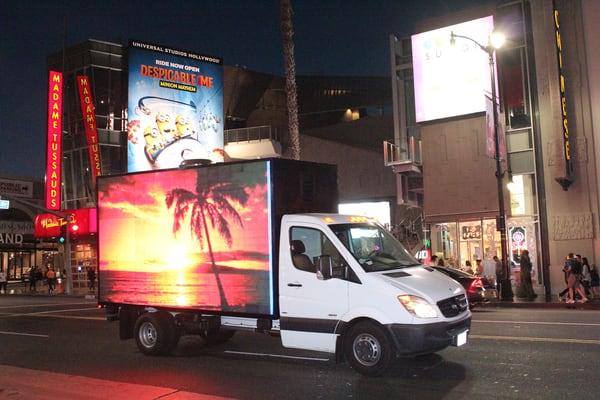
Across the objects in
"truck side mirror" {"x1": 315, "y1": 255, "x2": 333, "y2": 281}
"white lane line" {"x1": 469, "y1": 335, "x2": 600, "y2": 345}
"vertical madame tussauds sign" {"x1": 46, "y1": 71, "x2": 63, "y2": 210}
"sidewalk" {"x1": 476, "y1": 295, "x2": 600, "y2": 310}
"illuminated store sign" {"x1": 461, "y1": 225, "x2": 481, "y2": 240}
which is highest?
"vertical madame tussauds sign" {"x1": 46, "y1": 71, "x2": 63, "y2": 210}

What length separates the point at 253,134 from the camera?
137 feet

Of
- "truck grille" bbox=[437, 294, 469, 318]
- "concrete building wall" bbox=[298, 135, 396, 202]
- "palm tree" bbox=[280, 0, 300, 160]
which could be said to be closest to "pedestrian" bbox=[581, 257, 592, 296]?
"palm tree" bbox=[280, 0, 300, 160]

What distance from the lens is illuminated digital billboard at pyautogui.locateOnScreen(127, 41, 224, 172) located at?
121 feet

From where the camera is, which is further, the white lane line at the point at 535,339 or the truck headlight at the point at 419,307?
the white lane line at the point at 535,339

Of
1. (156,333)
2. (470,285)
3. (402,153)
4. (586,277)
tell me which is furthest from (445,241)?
(156,333)

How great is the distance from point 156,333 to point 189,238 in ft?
6.27

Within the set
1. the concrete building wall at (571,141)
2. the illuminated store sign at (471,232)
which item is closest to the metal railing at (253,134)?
the illuminated store sign at (471,232)

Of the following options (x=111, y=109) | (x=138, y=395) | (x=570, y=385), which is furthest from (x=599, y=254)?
(x=111, y=109)

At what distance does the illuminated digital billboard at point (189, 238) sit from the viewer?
30.5ft

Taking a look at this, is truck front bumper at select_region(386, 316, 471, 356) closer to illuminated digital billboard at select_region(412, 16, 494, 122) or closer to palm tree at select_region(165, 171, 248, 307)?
palm tree at select_region(165, 171, 248, 307)

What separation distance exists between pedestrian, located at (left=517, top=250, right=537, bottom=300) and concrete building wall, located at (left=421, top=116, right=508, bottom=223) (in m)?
3.68

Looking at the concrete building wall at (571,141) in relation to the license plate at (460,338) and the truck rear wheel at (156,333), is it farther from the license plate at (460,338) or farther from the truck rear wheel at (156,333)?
the truck rear wheel at (156,333)

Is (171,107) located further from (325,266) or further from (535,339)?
(325,266)

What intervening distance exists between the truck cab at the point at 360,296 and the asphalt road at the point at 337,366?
0.51 metres
